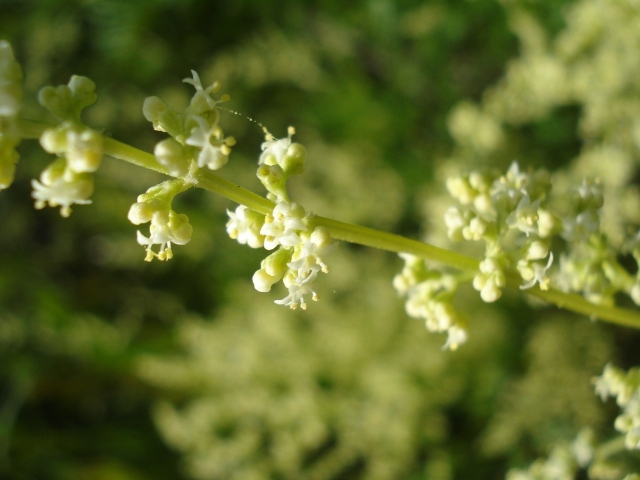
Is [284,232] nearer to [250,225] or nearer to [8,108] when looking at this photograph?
[250,225]

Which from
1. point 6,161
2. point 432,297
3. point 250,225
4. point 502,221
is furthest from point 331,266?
point 6,161

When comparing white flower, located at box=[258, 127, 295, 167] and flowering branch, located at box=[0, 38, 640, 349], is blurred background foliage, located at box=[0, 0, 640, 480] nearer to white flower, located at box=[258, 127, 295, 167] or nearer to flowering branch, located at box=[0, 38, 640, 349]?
flowering branch, located at box=[0, 38, 640, 349]

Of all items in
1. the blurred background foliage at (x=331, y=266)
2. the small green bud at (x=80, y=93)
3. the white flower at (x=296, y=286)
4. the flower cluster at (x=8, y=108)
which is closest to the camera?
the flower cluster at (x=8, y=108)

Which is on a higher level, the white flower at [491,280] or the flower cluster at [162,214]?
the flower cluster at [162,214]

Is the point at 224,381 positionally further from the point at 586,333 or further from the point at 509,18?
the point at 509,18

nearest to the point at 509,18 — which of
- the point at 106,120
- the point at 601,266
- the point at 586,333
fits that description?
the point at 586,333

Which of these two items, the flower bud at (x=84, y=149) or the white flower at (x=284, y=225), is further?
the white flower at (x=284, y=225)

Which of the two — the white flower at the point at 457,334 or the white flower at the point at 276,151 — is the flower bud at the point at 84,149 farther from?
the white flower at the point at 457,334

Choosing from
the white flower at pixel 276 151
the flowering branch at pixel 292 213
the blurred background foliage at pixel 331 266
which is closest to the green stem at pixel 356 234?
the flowering branch at pixel 292 213
